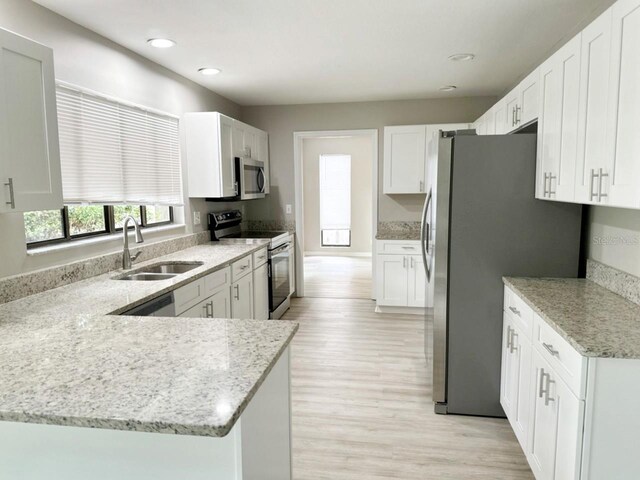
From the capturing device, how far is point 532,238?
258 centimetres

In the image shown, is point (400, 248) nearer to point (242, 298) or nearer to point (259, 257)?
point (259, 257)

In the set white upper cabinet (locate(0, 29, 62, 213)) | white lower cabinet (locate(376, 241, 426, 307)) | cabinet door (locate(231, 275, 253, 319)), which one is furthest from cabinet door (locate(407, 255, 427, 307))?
white upper cabinet (locate(0, 29, 62, 213))

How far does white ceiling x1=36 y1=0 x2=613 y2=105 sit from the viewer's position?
97.7 inches

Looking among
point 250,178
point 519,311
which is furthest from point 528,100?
point 250,178

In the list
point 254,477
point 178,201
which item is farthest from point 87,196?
point 254,477

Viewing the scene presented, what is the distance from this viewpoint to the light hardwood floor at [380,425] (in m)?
2.26

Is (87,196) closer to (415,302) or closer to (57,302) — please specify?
(57,302)

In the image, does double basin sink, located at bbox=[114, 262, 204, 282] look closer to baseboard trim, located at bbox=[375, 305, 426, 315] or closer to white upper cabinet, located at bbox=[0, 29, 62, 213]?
white upper cabinet, located at bbox=[0, 29, 62, 213]

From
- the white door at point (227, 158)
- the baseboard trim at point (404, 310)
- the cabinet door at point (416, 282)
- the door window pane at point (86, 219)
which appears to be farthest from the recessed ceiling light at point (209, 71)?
the baseboard trim at point (404, 310)

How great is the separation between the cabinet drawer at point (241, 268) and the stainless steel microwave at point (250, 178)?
3.06ft

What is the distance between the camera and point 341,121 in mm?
5348

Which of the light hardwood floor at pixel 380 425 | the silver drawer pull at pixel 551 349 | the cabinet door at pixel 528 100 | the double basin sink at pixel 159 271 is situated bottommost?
the light hardwood floor at pixel 380 425

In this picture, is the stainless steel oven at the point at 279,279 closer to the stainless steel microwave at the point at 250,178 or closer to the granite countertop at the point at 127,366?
the stainless steel microwave at the point at 250,178

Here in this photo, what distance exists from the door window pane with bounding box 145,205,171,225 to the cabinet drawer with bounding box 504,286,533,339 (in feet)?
9.08
